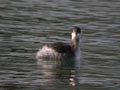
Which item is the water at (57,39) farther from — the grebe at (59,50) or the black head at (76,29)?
the black head at (76,29)

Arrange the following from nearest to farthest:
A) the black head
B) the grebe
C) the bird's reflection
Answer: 1. the bird's reflection
2. the grebe
3. the black head

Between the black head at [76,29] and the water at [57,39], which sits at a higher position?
the black head at [76,29]

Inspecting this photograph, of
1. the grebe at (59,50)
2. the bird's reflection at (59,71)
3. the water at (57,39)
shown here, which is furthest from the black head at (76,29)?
the bird's reflection at (59,71)

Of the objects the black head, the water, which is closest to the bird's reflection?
the water

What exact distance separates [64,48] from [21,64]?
2.08 metres

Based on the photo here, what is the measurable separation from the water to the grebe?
261mm

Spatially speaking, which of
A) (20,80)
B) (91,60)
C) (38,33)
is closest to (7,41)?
(38,33)

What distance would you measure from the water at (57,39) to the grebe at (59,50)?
26cm

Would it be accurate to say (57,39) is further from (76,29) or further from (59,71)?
(59,71)

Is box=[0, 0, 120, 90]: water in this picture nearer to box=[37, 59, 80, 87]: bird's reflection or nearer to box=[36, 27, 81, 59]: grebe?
box=[37, 59, 80, 87]: bird's reflection

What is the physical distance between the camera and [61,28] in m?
26.3

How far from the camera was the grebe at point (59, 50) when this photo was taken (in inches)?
847

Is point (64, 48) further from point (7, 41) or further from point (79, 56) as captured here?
point (7, 41)

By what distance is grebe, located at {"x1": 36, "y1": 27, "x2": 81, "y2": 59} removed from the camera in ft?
70.6
